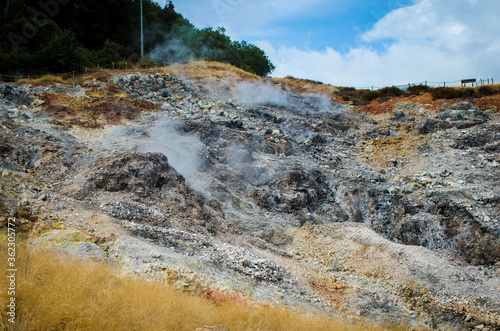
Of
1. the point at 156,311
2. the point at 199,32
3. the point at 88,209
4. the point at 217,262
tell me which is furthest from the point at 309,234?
the point at 199,32

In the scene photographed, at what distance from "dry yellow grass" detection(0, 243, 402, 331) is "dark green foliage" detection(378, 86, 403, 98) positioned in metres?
32.8

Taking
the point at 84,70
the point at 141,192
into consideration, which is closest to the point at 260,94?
the point at 84,70

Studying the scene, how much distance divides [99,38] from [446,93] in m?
36.0

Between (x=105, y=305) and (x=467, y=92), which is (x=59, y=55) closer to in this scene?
(x=105, y=305)

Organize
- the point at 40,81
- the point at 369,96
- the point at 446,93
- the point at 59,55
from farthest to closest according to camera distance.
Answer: the point at 369,96
the point at 446,93
the point at 59,55
the point at 40,81

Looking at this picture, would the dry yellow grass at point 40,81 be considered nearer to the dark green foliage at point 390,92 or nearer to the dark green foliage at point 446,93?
A: the dark green foliage at point 390,92

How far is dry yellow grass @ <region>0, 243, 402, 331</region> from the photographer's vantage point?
449cm

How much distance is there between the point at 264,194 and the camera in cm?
1673

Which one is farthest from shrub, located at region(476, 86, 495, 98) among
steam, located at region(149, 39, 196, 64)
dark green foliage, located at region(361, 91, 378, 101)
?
steam, located at region(149, 39, 196, 64)

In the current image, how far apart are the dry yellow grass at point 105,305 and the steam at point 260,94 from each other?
23856 mm

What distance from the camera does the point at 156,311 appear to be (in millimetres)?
5082

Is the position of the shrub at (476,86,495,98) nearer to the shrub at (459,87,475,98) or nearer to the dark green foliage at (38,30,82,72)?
the shrub at (459,87,475,98)

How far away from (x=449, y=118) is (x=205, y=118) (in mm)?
18072

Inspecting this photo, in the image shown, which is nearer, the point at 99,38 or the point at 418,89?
the point at 418,89
